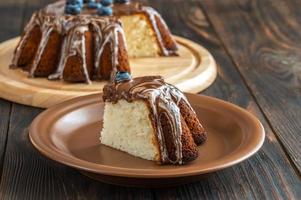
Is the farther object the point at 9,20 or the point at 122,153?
the point at 9,20

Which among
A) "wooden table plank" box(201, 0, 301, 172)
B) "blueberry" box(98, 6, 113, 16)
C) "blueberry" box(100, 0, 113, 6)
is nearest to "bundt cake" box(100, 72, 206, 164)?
"wooden table plank" box(201, 0, 301, 172)

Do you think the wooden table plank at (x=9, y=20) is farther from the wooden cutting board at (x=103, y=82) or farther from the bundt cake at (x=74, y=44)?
the bundt cake at (x=74, y=44)

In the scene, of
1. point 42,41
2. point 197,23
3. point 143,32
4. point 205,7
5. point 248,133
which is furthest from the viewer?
point 205,7

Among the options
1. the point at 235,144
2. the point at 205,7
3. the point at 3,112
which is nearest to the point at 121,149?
the point at 235,144

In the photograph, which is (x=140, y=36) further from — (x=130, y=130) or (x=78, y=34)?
(x=130, y=130)

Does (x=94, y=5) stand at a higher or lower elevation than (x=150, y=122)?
lower

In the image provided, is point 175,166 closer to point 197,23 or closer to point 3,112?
point 3,112

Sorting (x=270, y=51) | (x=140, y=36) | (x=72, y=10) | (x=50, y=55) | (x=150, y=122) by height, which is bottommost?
(x=270, y=51)

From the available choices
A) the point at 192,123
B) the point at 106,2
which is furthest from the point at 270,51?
the point at 192,123
